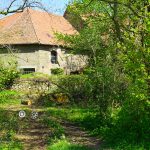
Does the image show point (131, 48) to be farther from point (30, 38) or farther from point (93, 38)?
point (30, 38)

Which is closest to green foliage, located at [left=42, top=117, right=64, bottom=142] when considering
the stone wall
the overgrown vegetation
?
the overgrown vegetation

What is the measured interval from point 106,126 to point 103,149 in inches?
115

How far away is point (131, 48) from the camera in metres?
11.5

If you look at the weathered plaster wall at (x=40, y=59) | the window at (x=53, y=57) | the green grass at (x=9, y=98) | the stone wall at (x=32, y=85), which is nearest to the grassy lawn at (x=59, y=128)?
the green grass at (x=9, y=98)

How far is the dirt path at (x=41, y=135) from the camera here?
12547 millimetres

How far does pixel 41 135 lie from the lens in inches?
555

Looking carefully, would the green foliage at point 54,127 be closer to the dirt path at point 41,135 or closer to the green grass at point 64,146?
the dirt path at point 41,135

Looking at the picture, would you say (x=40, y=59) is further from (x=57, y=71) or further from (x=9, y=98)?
(x=9, y=98)

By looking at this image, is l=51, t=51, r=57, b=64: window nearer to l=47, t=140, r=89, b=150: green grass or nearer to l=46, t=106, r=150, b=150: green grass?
l=46, t=106, r=150, b=150: green grass

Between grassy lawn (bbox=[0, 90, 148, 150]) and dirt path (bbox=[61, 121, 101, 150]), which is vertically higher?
grassy lawn (bbox=[0, 90, 148, 150])

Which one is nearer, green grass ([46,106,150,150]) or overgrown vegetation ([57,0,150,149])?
overgrown vegetation ([57,0,150,149])

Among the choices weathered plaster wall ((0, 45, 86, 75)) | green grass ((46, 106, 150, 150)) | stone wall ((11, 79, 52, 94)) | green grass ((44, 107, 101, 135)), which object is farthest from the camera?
weathered plaster wall ((0, 45, 86, 75))

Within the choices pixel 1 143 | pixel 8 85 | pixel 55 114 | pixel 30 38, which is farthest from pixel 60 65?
pixel 1 143

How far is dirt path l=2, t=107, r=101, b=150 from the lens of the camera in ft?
41.2
